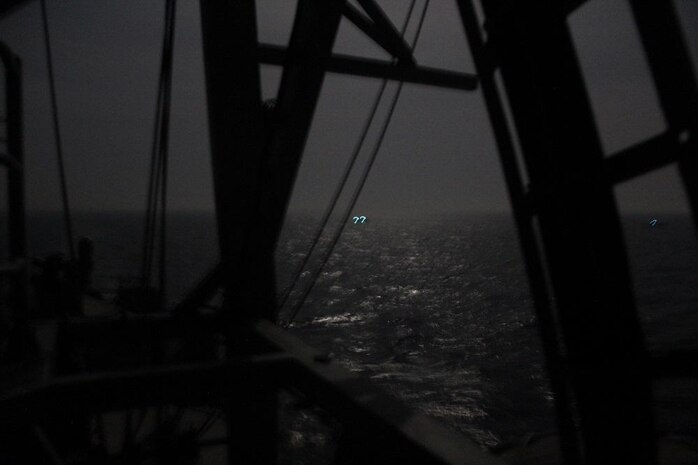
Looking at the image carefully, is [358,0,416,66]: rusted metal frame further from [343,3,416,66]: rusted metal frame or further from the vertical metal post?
the vertical metal post

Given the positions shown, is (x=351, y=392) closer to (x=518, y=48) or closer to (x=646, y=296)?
(x=518, y=48)

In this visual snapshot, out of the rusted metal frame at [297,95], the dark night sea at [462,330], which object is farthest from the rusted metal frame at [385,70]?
the dark night sea at [462,330]

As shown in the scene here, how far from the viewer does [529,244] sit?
1735 mm

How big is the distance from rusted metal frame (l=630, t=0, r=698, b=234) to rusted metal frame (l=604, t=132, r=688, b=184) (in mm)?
19

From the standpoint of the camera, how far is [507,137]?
1.75 metres

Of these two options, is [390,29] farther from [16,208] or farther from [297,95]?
[16,208]

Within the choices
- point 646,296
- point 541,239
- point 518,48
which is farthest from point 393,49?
point 646,296

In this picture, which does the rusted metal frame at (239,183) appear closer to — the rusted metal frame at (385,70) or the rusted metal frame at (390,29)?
the rusted metal frame at (385,70)

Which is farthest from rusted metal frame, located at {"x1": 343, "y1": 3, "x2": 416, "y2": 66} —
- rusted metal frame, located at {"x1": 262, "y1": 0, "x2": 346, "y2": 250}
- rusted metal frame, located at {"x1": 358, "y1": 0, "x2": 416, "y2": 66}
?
rusted metal frame, located at {"x1": 262, "y1": 0, "x2": 346, "y2": 250}

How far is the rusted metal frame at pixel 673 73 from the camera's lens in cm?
132

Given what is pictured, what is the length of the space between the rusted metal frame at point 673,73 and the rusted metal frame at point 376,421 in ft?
3.31

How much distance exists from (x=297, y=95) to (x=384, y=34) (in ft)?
3.87

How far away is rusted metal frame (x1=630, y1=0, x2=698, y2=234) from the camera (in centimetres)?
132

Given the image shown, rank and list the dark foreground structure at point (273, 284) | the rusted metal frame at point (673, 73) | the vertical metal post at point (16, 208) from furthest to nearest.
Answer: the vertical metal post at point (16, 208)
the dark foreground structure at point (273, 284)
the rusted metal frame at point (673, 73)
